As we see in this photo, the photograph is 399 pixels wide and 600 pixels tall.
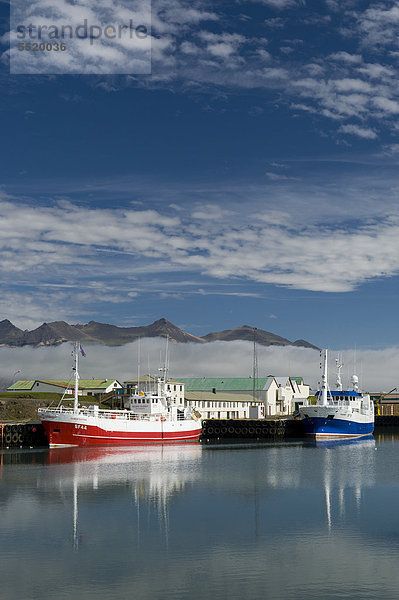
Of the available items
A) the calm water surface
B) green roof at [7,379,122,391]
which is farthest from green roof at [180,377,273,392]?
the calm water surface

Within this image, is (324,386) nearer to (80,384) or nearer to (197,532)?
(80,384)

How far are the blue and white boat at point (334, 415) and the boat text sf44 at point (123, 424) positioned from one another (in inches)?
877

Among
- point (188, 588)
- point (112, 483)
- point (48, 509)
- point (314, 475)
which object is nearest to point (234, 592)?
point (188, 588)

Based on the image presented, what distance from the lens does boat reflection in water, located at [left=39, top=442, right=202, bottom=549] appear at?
43.8 meters

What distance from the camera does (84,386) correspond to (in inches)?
5374

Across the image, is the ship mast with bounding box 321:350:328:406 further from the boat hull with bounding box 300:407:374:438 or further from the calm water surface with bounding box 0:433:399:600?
the calm water surface with bounding box 0:433:399:600

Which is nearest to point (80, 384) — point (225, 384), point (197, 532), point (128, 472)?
point (225, 384)

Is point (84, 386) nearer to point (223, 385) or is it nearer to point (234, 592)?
point (223, 385)

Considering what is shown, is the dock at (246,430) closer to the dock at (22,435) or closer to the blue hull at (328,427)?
the blue hull at (328,427)

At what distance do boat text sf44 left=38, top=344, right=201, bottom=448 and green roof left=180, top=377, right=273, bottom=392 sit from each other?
2009 inches

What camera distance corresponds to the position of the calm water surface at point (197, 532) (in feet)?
81.4

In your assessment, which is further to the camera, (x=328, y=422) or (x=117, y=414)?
(x=328, y=422)

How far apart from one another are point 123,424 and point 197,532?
173 feet

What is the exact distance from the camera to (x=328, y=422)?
107 metres
